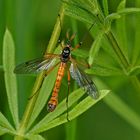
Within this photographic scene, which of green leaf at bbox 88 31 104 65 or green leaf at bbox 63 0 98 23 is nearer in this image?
green leaf at bbox 88 31 104 65

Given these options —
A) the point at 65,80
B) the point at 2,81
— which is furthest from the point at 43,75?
the point at 2,81

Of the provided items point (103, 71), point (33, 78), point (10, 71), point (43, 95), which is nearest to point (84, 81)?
point (103, 71)

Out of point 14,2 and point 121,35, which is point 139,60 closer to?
point 121,35

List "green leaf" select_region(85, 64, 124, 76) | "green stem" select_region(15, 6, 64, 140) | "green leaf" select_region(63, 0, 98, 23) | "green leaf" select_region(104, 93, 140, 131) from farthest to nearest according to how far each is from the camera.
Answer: "green leaf" select_region(104, 93, 140, 131) < "green leaf" select_region(85, 64, 124, 76) < "green stem" select_region(15, 6, 64, 140) < "green leaf" select_region(63, 0, 98, 23)

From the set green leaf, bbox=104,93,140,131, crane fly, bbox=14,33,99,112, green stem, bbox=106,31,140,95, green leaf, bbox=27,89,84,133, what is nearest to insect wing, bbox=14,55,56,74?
crane fly, bbox=14,33,99,112

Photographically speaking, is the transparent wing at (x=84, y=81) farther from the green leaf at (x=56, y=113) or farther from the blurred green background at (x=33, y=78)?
the blurred green background at (x=33, y=78)

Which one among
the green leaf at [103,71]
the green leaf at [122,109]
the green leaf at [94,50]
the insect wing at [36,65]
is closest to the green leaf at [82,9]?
the green leaf at [94,50]

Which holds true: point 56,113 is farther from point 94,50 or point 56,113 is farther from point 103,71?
point 94,50

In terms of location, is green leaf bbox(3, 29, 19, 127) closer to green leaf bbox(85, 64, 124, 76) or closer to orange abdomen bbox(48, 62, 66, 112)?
orange abdomen bbox(48, 62, 66, 112)
